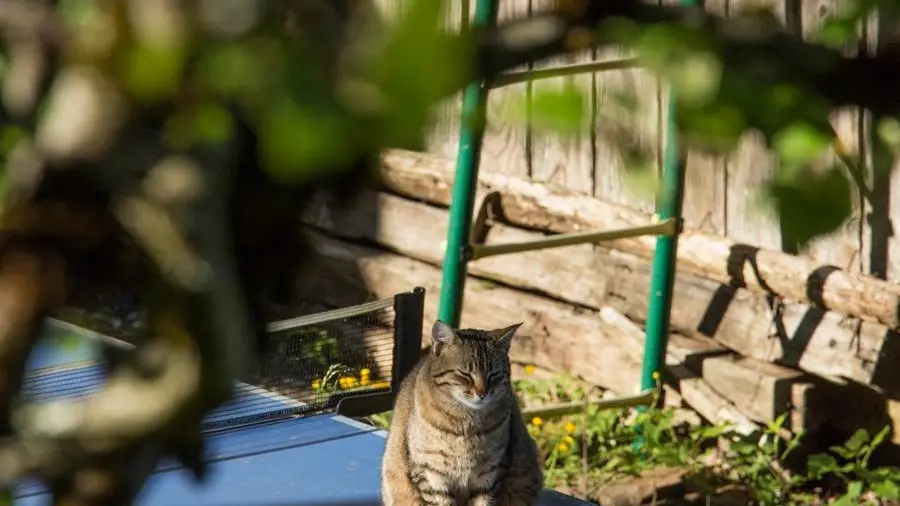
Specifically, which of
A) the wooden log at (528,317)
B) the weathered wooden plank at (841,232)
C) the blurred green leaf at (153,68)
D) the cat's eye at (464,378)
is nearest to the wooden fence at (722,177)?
the weathered wooden plank at (841,232)

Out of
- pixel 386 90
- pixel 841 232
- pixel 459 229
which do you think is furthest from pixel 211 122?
pixel 459 229

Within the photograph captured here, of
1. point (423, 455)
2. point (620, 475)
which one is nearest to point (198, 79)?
point (423, 455)

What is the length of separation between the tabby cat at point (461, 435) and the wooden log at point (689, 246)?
27.0 inches

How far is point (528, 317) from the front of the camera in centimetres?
577

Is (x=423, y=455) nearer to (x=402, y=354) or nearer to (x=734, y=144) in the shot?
(x=402, y=354)

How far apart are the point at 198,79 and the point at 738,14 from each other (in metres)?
0.34

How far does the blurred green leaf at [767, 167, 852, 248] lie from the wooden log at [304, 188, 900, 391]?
344cm

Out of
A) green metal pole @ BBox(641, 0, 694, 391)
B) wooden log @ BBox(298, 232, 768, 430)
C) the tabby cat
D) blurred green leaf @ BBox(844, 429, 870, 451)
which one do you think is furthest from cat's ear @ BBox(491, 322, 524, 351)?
blurred green leaf @ BBox(844, 429, 870, 451)

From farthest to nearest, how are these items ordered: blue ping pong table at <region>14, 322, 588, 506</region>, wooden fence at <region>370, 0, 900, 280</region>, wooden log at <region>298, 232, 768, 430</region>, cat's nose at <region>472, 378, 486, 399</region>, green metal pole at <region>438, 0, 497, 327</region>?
wooden log at <region>298, 232, 768, 430</region>, green metal pole at <region>438, 0, 497, 327</region>, wooden fence at <region>370, 0, 900, 280</region>, cat's nose at <region>472, 378, 486, 399</region>, blue ping pong table at <region>14, 322, 588, 506</region>

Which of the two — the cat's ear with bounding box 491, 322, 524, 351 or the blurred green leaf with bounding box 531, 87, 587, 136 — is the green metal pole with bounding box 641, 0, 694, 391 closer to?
the cat's ear with bounding box 491, 322, 524, 351

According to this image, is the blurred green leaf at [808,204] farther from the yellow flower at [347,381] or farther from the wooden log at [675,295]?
the yellow flower at [347,381]

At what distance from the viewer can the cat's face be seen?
14.0ft

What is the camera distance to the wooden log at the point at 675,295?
15.0 feet

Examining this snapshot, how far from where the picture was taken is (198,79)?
0.72 m
